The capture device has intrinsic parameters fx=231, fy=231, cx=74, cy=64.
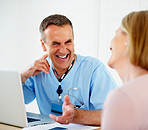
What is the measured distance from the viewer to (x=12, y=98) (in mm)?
1167

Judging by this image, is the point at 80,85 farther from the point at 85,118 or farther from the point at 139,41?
the point at 139,41

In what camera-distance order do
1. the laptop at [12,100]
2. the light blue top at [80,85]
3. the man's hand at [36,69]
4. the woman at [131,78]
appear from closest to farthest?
the woman at [131,78] → the laptop at [12,100] → the light blue top at [80,85] → the man's hand at [36,69]

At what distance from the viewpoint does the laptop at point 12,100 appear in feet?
3.71

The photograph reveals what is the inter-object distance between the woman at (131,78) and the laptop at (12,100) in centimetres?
52

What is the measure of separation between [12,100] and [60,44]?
604 millimetres

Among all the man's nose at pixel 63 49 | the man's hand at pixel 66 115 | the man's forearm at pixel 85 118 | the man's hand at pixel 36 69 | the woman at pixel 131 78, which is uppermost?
the woman at pixel 131 78

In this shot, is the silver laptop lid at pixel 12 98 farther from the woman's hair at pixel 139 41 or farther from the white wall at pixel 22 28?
the white wall at pixel 22 28

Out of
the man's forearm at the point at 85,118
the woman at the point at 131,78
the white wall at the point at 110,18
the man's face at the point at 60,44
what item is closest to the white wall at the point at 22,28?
the white wall at the point at 110,18

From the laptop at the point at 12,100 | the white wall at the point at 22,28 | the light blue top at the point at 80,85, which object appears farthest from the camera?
the white wall at the point at 22,28

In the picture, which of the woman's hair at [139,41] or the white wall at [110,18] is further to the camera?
the white wall at [110,18]

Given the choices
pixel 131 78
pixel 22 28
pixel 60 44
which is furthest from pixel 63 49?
pixel 22 28

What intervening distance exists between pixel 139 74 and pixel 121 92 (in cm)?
12

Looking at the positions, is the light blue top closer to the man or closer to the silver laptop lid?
the man

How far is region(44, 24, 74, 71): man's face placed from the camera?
5.29 ft
